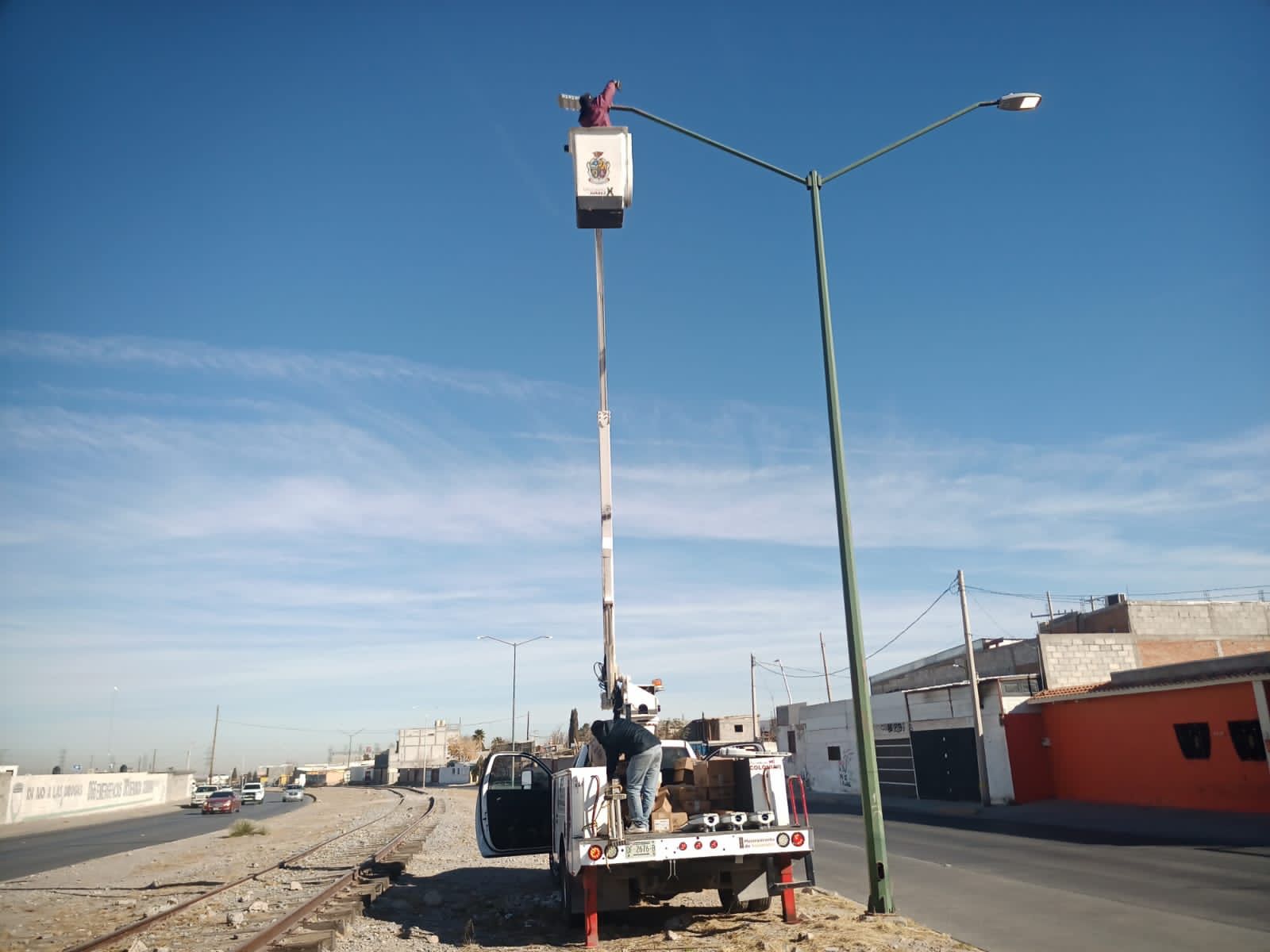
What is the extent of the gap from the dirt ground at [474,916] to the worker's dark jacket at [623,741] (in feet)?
5.70

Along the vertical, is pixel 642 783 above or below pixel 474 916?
above

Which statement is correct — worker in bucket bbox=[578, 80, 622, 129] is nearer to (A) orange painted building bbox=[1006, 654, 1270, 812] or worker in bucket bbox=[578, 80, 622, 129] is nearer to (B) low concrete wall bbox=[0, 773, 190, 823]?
(A) orange painted building bbox=[1006, 654, 1270, 812]

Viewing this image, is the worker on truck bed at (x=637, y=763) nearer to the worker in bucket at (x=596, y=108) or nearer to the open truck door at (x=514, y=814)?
the open truck door at (x=514, y=814)

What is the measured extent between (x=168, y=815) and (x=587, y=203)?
4949 centimetres

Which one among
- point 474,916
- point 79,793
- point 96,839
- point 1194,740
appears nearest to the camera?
point 474,916

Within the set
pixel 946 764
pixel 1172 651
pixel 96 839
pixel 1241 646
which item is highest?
pixel 1241 646

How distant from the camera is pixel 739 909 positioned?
984 cm

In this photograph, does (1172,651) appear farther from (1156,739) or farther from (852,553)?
(852,553)

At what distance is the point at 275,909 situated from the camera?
1166cm

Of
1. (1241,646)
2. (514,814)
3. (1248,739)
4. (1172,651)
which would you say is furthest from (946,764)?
(514,814)

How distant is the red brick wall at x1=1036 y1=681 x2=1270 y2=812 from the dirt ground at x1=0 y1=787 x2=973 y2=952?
15.5m

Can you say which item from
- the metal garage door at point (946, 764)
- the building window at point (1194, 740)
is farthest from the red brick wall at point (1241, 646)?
the building window at point (1194, 740)

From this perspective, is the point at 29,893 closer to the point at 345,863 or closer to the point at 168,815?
the point at 345,863

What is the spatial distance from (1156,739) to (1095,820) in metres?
3.33
